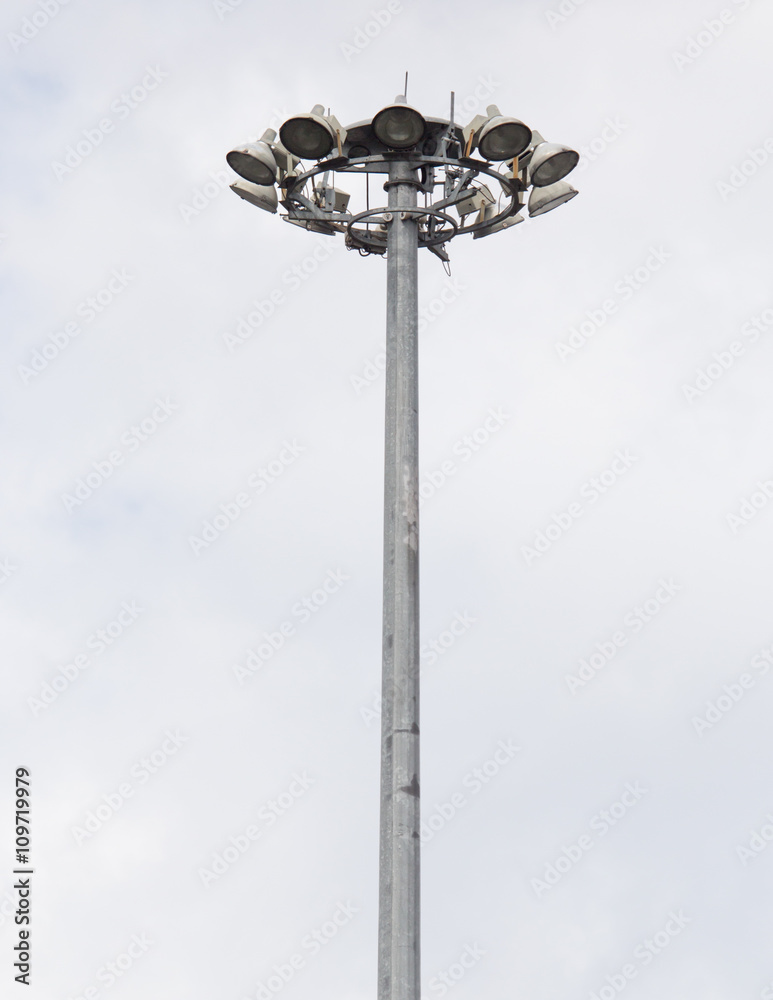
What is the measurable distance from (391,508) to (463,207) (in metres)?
4.14

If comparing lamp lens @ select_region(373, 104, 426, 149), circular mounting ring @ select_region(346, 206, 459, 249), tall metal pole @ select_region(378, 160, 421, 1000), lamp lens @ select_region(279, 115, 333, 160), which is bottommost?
tall metal pole @ select_region(378, 160, 421, 1000)

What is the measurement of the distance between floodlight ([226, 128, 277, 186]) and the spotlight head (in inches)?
78.7

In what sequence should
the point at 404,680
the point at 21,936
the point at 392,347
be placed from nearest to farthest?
the point at 404,680
the point at 392,347
the point at 21,936

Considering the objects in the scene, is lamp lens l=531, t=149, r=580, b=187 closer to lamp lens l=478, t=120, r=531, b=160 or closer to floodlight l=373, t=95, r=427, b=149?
lamp lens l=478, t=120, r=531, b=160

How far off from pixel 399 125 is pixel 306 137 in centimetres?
90

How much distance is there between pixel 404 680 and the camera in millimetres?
12781

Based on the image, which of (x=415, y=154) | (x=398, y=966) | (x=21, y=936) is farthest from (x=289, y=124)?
(x=21, y=936)

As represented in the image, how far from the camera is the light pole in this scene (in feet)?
40.7

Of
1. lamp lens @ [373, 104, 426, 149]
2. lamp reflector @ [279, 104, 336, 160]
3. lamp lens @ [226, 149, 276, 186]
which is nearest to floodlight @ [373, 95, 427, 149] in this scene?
lamp lens @ [373, 104, 426, 149]

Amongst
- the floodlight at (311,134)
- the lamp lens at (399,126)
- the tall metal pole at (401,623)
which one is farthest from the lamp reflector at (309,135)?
the tall metal pole at (401,623)

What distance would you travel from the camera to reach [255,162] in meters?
14.8

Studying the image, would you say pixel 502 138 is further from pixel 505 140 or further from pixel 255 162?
pixel 255 162

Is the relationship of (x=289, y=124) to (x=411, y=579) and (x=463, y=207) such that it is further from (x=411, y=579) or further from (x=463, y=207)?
(x=411, y=579)

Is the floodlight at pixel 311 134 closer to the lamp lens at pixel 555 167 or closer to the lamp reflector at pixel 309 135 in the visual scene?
the lamp reflector at pixel 309 135
